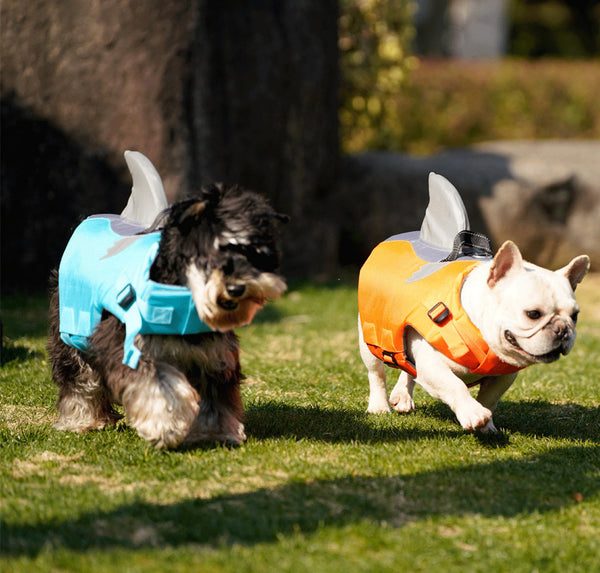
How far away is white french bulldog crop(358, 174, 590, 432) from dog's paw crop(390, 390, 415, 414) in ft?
2.23

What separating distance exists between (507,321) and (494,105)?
16040 millimetres

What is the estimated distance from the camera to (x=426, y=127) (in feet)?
62.5

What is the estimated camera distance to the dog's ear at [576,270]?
4.71 metres

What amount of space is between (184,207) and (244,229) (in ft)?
1.05

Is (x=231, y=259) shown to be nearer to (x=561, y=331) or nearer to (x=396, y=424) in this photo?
(x=561, y=331)

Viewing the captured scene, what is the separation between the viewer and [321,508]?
390cm

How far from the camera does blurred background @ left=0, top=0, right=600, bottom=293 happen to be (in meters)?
10.1

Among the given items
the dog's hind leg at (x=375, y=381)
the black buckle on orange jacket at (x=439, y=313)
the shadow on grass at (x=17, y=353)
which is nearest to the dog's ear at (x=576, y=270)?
the black buckle on orange jacket at (x=439, y=313)

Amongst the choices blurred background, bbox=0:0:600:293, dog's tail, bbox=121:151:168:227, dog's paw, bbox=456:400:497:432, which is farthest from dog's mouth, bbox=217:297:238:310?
blurred background, bbox=0:0:600:293

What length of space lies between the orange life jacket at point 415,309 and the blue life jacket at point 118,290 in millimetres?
1222

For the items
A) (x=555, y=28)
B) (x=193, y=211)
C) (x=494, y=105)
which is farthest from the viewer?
(x=555, y=28)

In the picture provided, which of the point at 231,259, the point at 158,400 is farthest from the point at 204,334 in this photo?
the point at 231,259

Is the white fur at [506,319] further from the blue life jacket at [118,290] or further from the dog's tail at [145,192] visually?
the dog's tail at [145,192]

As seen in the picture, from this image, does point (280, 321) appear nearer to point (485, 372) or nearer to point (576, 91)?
point (485, 372)
